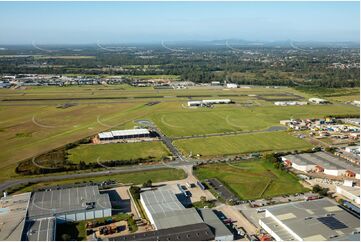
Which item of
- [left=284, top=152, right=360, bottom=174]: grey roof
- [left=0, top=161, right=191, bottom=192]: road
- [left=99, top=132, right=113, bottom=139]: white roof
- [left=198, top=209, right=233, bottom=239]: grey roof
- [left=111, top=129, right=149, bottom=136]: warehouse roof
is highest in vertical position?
[left=111, top=129, right=149, bottom=136]: warehouse roof

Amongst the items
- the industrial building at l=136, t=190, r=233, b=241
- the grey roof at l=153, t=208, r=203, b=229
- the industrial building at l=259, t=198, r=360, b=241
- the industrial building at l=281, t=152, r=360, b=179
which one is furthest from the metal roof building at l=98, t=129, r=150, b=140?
the industrial building at l=259, t=198, r=360, b=241

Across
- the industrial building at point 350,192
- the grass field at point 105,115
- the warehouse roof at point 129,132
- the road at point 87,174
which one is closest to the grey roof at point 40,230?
the road at point 87,174

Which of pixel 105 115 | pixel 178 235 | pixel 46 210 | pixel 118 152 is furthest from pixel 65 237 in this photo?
pixel 105 115

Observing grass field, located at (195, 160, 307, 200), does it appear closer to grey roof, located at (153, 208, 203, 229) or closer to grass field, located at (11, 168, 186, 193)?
grass field, located at (11, 168, 186, 193)

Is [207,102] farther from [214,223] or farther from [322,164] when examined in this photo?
[214,223]

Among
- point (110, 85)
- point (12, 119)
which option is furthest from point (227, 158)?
point (110, 85)

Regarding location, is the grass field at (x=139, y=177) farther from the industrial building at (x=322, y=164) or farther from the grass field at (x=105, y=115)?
the industrial building at (x=322, y=164)
